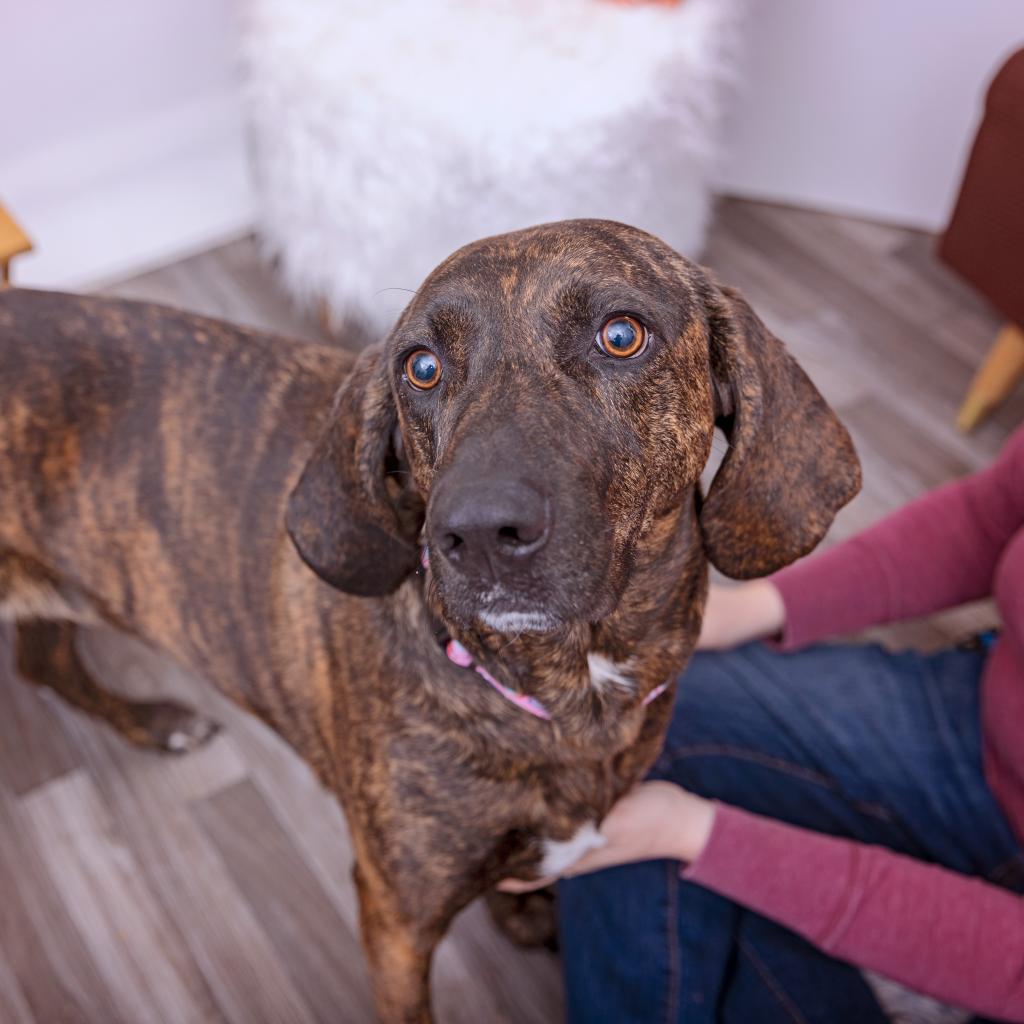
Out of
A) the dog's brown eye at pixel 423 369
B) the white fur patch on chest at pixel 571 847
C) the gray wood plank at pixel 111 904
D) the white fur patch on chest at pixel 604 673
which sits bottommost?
the gray wood plank at pixel 111 904

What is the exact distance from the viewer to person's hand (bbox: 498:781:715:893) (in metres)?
1.50

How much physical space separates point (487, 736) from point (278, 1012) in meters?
0.89

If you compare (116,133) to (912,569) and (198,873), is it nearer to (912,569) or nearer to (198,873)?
(198,873)

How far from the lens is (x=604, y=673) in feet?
4.36

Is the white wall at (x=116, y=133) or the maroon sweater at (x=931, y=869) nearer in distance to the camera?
the maroon sweater at (x=931, y=869)

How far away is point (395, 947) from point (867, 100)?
9.24 ft

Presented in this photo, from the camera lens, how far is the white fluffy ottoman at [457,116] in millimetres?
2480

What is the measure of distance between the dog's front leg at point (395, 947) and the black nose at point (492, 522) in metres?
0.63

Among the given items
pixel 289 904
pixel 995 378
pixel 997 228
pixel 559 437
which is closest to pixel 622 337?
pixel 559 437

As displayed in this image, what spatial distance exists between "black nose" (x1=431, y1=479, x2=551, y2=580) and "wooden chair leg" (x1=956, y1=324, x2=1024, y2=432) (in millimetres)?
2035

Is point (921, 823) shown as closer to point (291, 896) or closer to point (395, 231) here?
point (291, 896)

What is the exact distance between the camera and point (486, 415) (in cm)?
107

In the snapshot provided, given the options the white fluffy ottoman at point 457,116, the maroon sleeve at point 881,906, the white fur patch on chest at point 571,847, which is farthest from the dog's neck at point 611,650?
the white fluffy ottoman at point 457,116

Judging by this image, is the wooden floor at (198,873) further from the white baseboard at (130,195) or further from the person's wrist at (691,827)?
the white baseboard at (130,195)
